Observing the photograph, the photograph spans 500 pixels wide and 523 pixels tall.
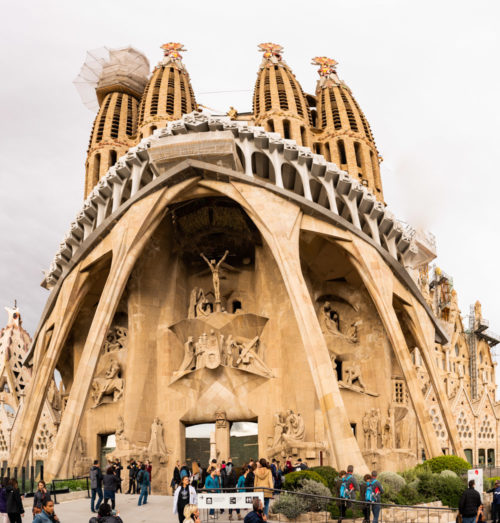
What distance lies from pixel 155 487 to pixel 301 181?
40.7 ft

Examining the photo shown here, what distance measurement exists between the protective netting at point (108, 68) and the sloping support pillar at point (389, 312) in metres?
22.3

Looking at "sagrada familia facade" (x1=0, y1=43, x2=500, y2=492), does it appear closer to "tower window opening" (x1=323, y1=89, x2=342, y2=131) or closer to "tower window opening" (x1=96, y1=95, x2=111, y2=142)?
"tower window opening" (x1=323, y1=89, x2=342, y2=131)

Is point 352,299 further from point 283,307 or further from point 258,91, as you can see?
point 258,91

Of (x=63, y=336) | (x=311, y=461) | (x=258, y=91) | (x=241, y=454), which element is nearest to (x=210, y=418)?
(x=241, y=454)

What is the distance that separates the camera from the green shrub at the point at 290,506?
12023 mm

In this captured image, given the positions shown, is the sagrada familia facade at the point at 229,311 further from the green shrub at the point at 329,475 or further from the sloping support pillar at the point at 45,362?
the green shrub at the point at 329,475

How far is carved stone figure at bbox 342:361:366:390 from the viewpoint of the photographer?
76.7ft

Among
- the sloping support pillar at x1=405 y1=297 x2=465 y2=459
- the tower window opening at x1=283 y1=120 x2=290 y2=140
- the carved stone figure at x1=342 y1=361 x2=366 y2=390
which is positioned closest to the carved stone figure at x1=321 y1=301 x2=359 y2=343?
the carved stone figure at x1=342 y1=361 x2=366 y2=390

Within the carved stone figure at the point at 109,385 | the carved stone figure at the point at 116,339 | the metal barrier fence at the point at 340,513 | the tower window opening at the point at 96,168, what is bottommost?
the metal barrier fence at the point at 340,513

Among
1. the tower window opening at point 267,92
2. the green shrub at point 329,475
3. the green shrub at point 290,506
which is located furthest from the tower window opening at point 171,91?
the green shrub at point 290,506

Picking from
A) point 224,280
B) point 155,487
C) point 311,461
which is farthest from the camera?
point 224,280

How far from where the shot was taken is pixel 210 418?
23312 millimetres

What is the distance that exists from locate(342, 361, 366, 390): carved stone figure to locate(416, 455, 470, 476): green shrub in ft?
19.1

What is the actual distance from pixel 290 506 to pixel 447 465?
7.17 m
